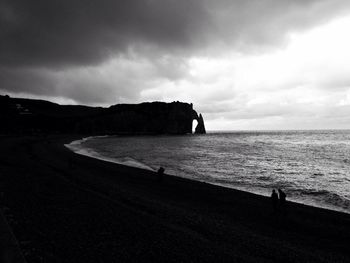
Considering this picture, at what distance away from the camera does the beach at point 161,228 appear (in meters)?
7.41

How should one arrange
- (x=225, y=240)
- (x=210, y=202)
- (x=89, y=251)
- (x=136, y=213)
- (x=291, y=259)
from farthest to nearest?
(x=210, y=202) → (x=136, y=213) → (x=225, y=240) → (x=291, y=259) → (x=89, y=251)

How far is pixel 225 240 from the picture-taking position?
30.9 ft

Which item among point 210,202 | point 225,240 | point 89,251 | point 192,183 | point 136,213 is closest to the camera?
point 89,251

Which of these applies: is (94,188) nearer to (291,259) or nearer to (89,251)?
(89,251)

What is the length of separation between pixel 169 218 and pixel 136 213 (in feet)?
4.93

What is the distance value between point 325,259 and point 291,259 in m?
1.40

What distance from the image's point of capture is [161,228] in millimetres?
9586

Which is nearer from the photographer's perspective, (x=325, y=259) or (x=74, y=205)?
(x=325, y=259)

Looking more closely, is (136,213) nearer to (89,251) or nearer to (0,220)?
(89,251)

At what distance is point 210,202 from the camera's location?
637 inches

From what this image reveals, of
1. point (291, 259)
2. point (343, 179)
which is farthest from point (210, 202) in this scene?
point (343, 179)

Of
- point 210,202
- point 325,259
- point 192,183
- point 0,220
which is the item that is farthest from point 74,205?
point 192,183

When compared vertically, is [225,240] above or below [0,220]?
below

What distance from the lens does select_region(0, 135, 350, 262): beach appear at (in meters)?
7.41
